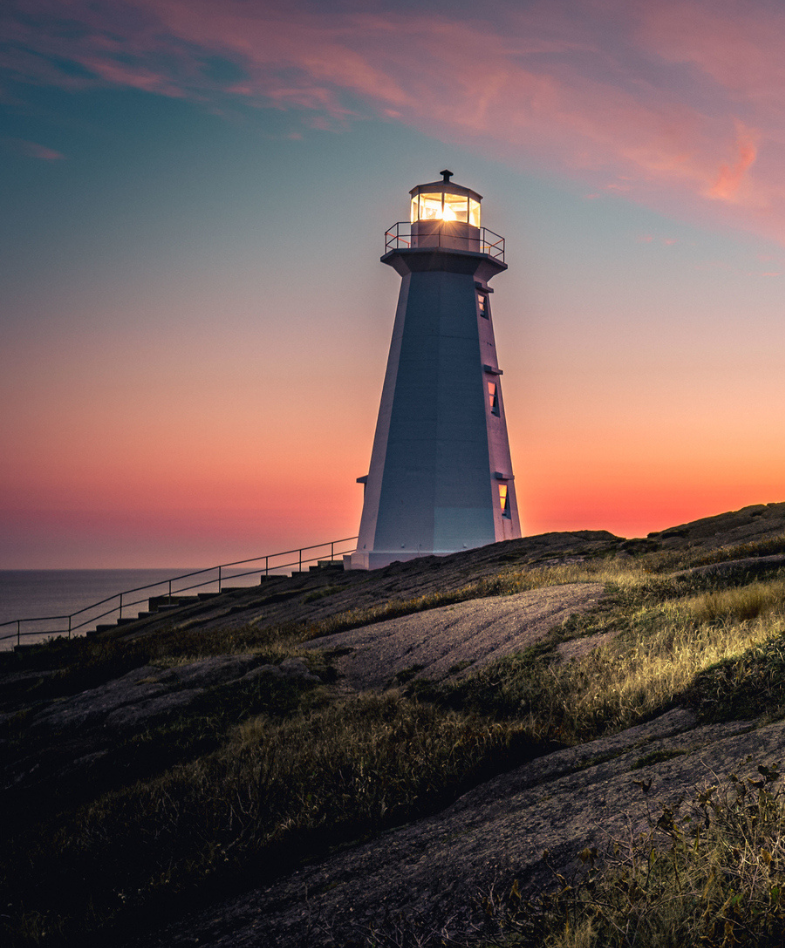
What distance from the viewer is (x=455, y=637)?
11930mm

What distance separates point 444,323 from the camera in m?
32.2

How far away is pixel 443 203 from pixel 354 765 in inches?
1176

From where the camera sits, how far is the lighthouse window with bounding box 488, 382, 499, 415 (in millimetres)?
32625

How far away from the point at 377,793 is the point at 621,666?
127 inches

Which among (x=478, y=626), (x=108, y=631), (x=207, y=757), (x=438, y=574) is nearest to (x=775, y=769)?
(x=207, y=757)

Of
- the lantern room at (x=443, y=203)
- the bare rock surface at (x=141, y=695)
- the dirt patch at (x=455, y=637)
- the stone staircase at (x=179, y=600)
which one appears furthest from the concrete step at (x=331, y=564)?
the bare rock surface at (x=141, y=695)

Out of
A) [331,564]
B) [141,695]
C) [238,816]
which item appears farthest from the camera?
[331,564]

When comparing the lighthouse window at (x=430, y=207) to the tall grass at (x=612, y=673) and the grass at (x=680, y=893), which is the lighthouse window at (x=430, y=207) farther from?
the grass at (x=680, y=893)

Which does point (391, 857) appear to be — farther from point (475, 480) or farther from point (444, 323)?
point (444, 323)

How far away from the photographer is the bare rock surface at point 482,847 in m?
3.95

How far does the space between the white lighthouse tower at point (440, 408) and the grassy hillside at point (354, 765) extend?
18713mm

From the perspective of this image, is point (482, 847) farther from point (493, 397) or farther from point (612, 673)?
point (493, 397)

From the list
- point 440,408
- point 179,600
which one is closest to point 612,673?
point 440,408

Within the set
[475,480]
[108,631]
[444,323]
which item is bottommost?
[108,631]
